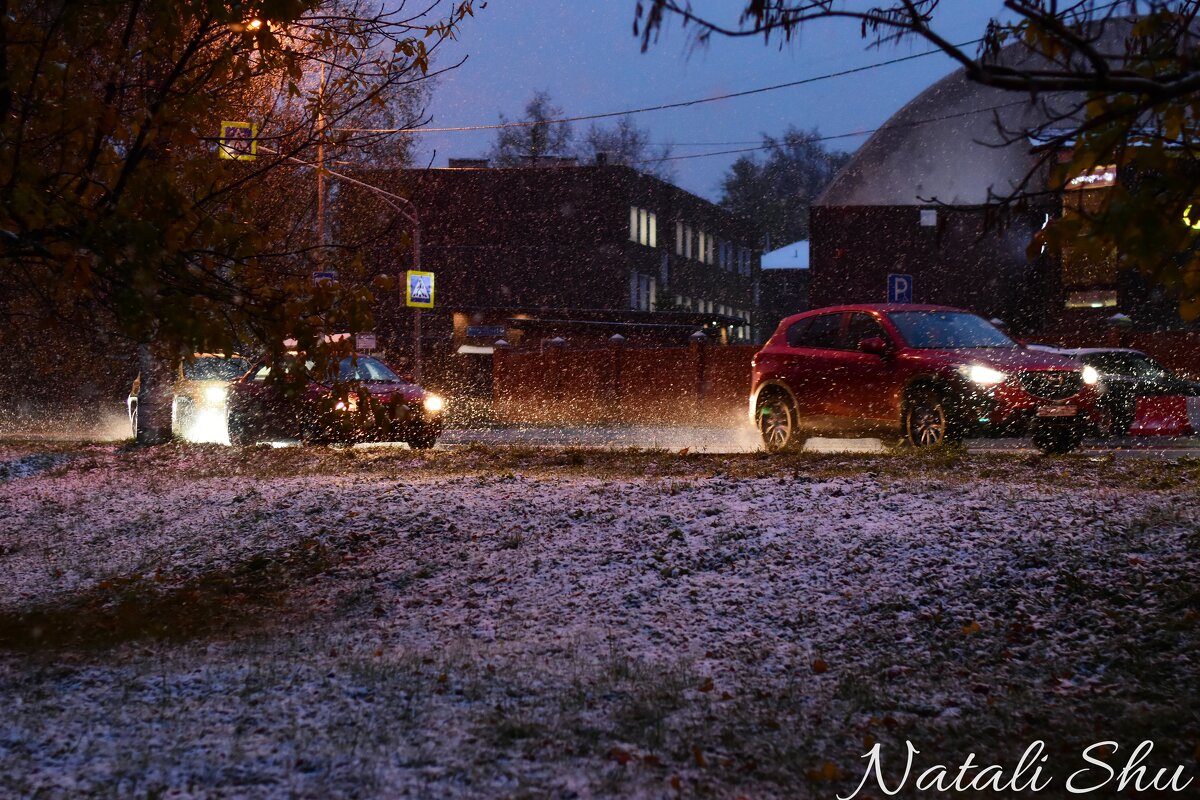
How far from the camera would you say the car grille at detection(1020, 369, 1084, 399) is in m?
12.6

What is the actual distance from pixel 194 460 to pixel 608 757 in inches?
458

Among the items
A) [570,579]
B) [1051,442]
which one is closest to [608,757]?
[570,579]

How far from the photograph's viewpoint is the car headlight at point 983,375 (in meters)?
12.5

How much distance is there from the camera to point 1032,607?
20.6 feet

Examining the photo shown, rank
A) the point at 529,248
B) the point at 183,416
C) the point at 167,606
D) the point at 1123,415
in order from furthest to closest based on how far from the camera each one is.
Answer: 1. the point at 529,248
2. the point at 183,416
3. the point at 1123,415
4. the point at 167,606

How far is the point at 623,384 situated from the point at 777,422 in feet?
54.9

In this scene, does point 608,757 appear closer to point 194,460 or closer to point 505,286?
point 194,460

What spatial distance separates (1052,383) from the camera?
1274cm

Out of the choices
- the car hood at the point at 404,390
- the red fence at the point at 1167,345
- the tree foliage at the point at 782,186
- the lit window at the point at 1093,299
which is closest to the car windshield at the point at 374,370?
the car hood at the point at 404,390

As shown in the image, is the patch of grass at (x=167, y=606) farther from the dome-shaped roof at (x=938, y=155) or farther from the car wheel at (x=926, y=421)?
the dome-shaped roof at (x=938, y=155)

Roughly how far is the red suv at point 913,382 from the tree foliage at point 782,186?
Answer: 7520 cm

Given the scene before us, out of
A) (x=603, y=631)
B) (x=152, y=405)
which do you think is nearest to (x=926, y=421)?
(x=603, y=631)

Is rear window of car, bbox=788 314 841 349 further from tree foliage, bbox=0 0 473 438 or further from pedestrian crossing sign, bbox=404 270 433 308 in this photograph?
pedestrian crossing sign, bbox=404 270 433 308
